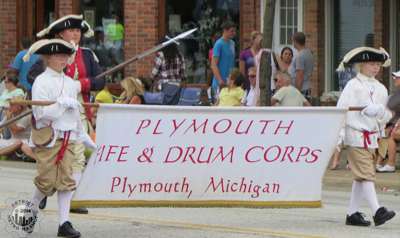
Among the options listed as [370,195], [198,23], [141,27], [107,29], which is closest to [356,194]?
[370,195]

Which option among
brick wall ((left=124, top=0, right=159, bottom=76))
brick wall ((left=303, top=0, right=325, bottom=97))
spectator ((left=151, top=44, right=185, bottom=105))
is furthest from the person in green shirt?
brick wall ((left=303, top=0, right=325, bottom=97))

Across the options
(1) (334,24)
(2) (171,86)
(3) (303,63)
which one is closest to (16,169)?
(2) (171,86)

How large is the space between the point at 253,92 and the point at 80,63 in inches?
275

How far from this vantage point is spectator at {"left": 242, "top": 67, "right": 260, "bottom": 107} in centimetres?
1794

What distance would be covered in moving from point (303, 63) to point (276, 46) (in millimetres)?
1702

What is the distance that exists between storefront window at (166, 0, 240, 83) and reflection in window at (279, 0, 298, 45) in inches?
36.3

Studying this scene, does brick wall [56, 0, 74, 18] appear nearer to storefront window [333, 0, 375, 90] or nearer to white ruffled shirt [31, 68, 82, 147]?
storefront window [333, 0, 375, 90]

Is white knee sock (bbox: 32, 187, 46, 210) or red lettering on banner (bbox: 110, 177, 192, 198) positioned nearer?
white knee sock (bbox: 32, 187, 46, 210)

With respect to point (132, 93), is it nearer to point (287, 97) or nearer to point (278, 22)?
point (287, 97)

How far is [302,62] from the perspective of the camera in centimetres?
1919

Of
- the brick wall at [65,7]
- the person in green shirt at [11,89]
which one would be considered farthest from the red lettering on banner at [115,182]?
the brick wall at [65,7]

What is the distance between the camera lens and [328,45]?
20703mm

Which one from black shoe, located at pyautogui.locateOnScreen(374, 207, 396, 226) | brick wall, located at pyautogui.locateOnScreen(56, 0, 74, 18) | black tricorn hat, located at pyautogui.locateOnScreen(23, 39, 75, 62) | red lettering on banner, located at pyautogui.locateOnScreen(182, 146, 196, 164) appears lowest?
black shoe, located at pyautogui.locateOnScreen(374, 207, 396, 226)

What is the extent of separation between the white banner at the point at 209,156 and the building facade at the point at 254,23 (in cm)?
955
